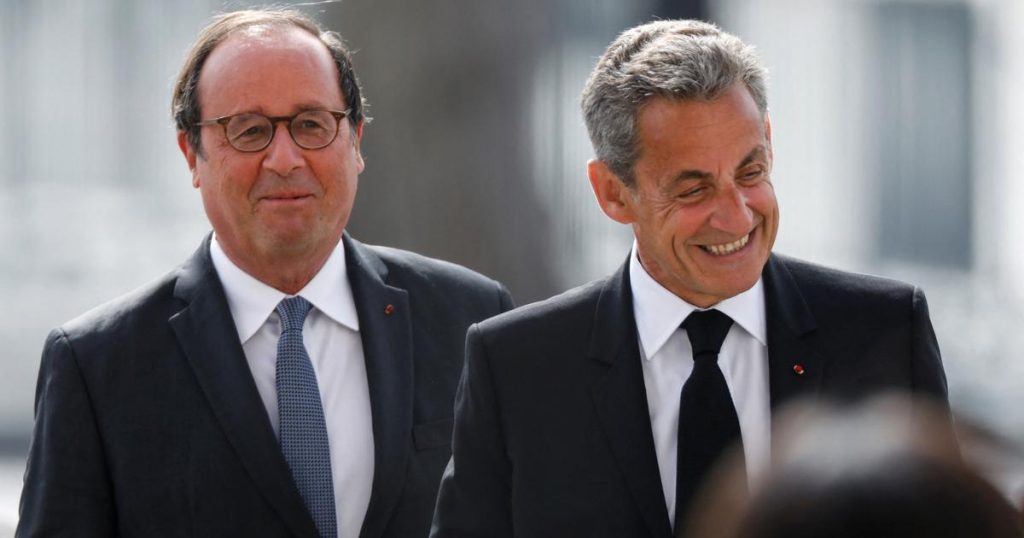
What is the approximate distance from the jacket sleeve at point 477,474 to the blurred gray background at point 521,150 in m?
3.12

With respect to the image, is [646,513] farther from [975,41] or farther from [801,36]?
[975,41]

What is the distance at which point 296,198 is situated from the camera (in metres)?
2.92

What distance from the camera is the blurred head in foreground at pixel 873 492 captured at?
1.11m

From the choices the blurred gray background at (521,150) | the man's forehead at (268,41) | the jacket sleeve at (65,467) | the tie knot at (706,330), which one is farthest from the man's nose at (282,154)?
the blurred gray background at (521,150)

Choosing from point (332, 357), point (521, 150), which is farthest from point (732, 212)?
point (521, 150)

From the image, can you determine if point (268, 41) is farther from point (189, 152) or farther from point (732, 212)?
point (732, 212)

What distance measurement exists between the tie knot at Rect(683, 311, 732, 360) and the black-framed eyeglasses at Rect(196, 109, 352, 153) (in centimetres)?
84

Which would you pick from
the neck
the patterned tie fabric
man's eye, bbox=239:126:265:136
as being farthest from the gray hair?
the patterned tie fabric

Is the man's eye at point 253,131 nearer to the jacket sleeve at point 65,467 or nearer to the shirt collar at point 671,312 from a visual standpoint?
the jacket sleeve at point 65,467

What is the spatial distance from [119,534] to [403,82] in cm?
311

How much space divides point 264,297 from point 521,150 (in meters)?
2.97

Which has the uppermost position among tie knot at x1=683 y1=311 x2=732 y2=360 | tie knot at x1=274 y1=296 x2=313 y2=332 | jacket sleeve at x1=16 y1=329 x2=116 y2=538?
tie knot at x1=683 y1=311 x2=732 y2=360

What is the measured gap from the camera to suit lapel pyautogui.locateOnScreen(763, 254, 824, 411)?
2410 mm

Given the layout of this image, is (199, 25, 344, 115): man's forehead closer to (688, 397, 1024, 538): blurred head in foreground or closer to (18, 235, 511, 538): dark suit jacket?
(18, 235, 511, 538): dark suit jacket
